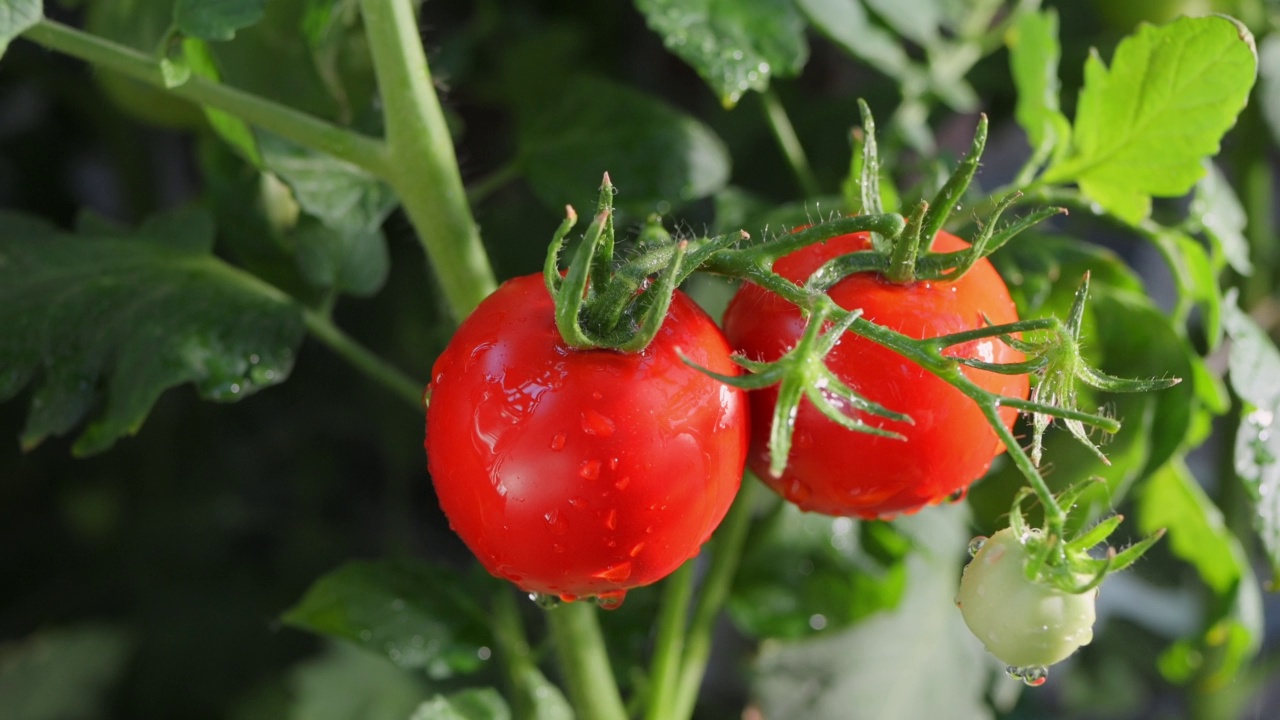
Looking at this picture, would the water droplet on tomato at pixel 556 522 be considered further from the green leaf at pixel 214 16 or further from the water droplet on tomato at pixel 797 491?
the green leaf at pixel 214 16

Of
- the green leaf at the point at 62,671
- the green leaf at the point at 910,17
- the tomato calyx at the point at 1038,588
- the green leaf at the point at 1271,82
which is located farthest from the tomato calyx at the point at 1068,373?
the green leaf at the point at 62,671

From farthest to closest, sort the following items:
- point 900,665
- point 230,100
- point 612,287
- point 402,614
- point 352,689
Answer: point 352,689, point 900,665, point 402,614, point 230,100, point 612,287

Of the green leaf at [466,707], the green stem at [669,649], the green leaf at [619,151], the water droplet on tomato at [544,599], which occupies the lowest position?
the green stem at [669,649]

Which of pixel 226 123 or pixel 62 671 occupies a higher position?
pixel 226 123

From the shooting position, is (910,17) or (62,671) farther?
(62,671)

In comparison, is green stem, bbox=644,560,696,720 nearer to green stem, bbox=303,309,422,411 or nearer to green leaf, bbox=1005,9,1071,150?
green stem, bbox=303,309,422,411

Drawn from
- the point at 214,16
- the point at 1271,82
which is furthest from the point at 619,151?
the point at 1271,82

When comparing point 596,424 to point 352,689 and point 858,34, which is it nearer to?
point 858,34
